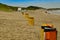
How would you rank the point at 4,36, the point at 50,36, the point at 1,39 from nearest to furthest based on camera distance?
the point at 50,36
the point at 1,39
the point at 4,36

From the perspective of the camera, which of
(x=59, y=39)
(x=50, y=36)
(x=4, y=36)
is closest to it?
(x=50, y=36)

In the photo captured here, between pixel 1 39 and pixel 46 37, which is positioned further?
pixel 1 39

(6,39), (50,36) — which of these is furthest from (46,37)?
(6,39)

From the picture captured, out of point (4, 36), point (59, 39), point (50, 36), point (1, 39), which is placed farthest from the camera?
point (59, 39)

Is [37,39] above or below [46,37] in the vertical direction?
below

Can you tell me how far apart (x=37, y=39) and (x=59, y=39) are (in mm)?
1278

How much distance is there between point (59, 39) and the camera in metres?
8.64

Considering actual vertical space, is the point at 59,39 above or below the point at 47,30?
below

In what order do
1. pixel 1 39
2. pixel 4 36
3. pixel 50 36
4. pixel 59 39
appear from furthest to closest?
pixel 59 39 < pixel 4 36 < pixel 1 39 < pixel 50 36

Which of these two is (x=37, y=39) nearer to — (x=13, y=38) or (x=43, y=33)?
(x=13, y=38)

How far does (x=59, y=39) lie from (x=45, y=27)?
464 centimetres

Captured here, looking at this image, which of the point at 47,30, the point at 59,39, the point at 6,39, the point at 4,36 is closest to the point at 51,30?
the point at 47,30

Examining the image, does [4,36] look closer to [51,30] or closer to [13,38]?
[13,38]

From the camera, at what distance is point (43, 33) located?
13.1ft
